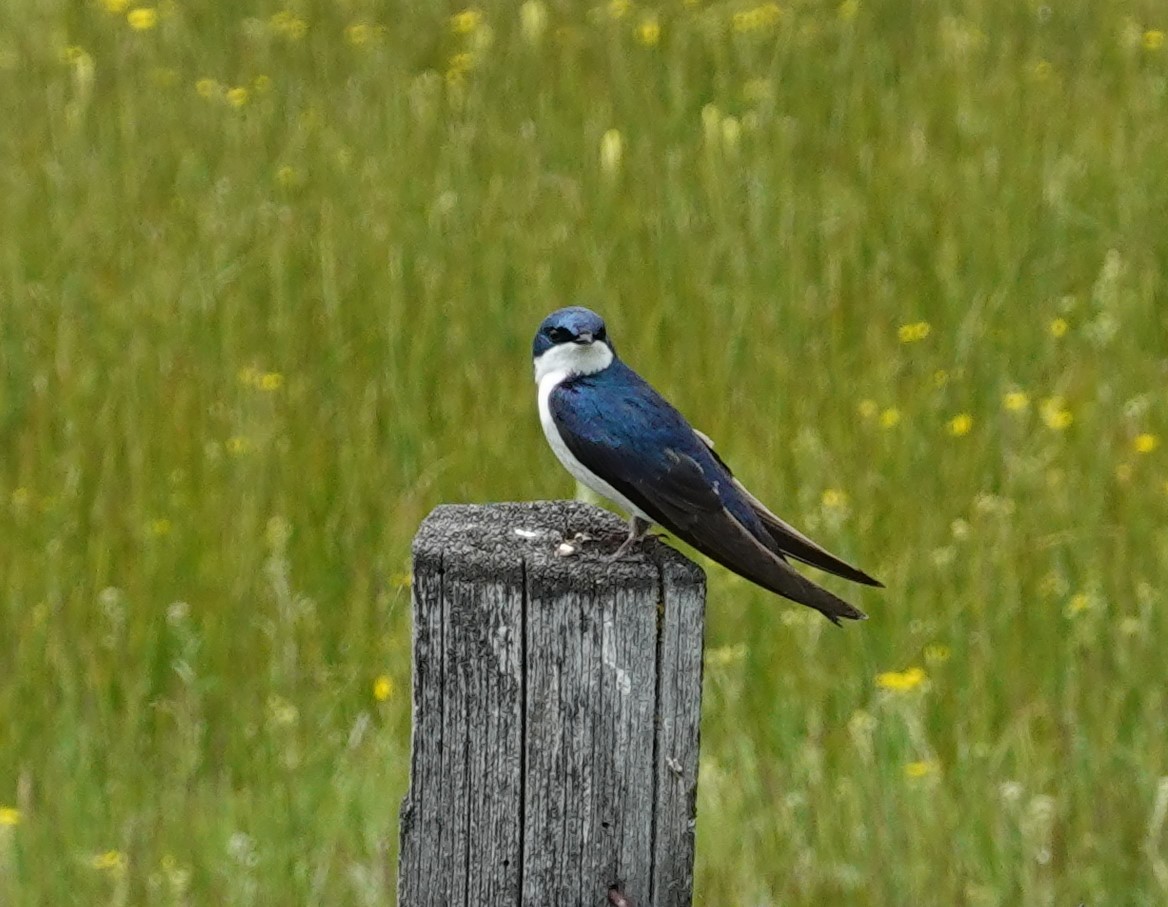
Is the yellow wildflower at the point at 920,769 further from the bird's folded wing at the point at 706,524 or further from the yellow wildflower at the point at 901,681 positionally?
the bird's folded wing at the point at 706,524

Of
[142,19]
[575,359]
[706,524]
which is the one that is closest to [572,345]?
[575,359]

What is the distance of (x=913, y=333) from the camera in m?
6.16

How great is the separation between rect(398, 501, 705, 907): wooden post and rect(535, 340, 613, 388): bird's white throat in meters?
0.60

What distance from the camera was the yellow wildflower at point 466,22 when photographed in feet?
29.6

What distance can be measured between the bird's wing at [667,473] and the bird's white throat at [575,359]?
110 mm

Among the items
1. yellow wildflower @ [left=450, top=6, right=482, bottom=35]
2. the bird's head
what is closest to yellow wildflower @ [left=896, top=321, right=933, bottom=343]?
the bird's head

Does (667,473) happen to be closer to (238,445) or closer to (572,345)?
(572,345)

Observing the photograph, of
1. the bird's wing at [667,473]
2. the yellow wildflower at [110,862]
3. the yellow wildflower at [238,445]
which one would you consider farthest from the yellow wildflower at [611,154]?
the bird's wing at [667,473]

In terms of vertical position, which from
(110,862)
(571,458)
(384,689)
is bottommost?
(110,862)

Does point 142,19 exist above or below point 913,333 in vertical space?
above

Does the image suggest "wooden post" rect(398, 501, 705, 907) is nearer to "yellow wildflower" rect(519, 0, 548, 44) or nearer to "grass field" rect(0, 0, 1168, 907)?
"grass field" rect(0, 0, 1168, 907)

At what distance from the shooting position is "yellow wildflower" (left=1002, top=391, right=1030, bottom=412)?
17.9 ft

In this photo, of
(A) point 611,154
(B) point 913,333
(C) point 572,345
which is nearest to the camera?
(C) point 572,345

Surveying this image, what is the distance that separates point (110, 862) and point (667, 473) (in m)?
1.45
